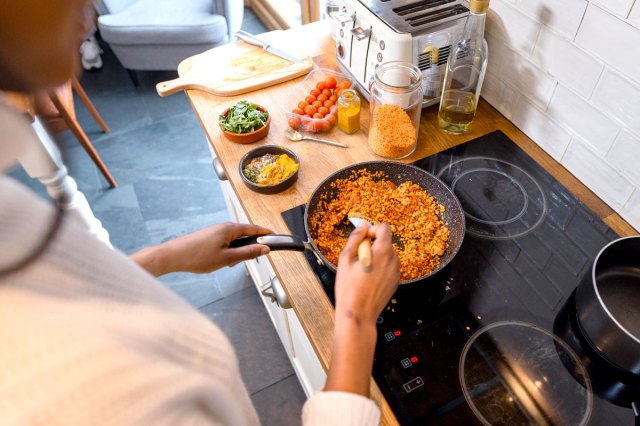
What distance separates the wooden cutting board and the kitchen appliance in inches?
8.4

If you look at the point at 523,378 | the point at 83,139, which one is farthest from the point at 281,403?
the point at 83,139

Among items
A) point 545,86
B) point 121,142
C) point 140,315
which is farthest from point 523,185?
point 121,142

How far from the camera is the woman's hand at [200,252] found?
2.55ft

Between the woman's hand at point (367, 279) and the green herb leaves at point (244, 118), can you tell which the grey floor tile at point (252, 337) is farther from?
the woman's hand at point (367, 279)

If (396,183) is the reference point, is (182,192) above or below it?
below

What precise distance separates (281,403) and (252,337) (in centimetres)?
26

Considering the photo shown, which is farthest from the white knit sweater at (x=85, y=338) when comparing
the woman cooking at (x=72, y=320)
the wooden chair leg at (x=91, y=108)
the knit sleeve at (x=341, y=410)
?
the wooden chair leg at (x=91, y=108)

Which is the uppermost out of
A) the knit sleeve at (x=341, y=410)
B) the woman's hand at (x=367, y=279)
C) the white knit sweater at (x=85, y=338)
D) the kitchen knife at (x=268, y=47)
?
the white knit sweater at (x=85, y=338)

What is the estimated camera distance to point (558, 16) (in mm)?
909

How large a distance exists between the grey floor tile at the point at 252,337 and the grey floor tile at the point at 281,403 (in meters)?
0.02

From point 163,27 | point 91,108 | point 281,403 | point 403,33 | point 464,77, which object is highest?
point 403,33

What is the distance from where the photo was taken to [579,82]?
0.92m

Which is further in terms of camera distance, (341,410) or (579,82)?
(579,82)

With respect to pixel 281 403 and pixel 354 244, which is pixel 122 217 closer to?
pixel 281 403
